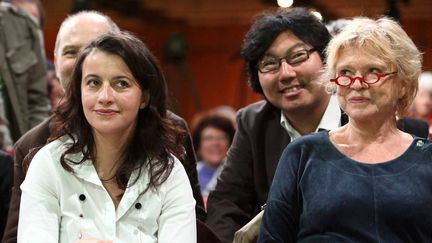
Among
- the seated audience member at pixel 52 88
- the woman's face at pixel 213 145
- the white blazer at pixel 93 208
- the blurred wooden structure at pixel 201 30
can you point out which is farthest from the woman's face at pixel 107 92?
the blurred wooden structure at pixel 201 30

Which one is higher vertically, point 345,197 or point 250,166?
point 345,197

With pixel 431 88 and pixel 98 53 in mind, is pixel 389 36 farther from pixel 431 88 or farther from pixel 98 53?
pixel 431 88

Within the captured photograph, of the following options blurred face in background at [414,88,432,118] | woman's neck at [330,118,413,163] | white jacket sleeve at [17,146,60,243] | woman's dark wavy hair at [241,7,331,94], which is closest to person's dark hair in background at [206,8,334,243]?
woman's dark wavy hair at [241,7,331,94]

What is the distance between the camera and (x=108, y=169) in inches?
92.9

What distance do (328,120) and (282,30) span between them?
1.06ft

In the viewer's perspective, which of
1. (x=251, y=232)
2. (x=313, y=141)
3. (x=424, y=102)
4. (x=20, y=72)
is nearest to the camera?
(x=313, y=141)

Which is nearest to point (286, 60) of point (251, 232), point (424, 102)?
point (251, 232)

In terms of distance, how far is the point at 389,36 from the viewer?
2156mm

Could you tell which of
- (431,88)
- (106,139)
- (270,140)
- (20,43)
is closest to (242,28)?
(431,88)

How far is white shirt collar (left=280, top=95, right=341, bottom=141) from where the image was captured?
8.72 ft

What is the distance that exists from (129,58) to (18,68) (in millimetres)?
1545

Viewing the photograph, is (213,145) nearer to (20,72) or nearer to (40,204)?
(20,72)

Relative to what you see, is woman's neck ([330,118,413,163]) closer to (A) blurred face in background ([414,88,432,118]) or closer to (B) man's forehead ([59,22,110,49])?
(B) man's forehead ([59,22,110,49])

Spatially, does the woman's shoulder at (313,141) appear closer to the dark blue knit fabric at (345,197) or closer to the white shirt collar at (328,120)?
the dark blue knit fabric at (345,197)
